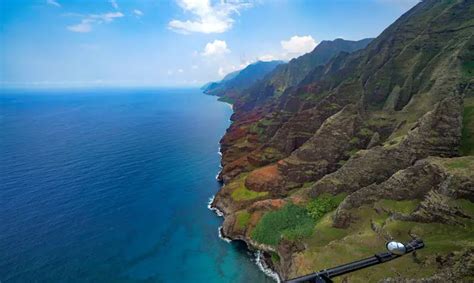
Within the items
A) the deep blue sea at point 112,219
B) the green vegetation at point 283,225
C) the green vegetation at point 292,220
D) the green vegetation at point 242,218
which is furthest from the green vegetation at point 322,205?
the deep blue sea at point 112,219

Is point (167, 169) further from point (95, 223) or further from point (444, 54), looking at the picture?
point (444, 54)

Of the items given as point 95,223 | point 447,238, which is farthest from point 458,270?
point 95,223

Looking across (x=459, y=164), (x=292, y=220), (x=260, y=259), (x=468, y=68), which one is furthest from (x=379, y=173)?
(x=468, y=68)

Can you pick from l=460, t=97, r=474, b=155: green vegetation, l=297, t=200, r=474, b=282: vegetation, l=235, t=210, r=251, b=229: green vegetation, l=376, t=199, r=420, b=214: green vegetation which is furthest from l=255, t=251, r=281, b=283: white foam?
l=460, t=97, r=474, b=155: green vegetation

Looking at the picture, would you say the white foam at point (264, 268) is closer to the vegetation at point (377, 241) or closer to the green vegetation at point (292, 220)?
the green vegetation at point (292, 220)

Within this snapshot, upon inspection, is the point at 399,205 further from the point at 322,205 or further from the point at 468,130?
the point at 468,130
